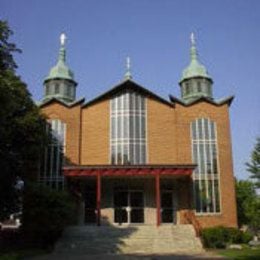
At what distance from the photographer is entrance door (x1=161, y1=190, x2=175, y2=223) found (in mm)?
29562

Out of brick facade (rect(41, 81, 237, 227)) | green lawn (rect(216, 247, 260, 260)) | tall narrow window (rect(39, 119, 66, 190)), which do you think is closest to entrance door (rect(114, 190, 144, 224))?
brick facade (rect(41, 81, 237, 227))

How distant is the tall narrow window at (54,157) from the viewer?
29.9 meters

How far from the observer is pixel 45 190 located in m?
24.2

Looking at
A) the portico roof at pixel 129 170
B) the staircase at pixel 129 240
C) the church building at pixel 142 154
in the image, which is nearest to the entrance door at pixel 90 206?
the church building at pixel 142 154

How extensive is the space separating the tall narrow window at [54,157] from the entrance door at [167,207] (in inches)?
277

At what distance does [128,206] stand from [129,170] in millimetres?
3603

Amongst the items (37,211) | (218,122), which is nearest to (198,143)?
(218,122)

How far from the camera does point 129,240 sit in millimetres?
23766

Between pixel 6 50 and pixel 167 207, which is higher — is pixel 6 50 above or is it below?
above

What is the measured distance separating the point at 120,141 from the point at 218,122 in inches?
281

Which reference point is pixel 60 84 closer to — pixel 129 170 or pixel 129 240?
pixel 129 170

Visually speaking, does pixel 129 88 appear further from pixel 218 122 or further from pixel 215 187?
pixel 215 187

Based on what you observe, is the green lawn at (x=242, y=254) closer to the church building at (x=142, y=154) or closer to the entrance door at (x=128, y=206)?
the church building at (x=142, y=154)

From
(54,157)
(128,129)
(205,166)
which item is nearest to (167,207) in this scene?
(205,166)
